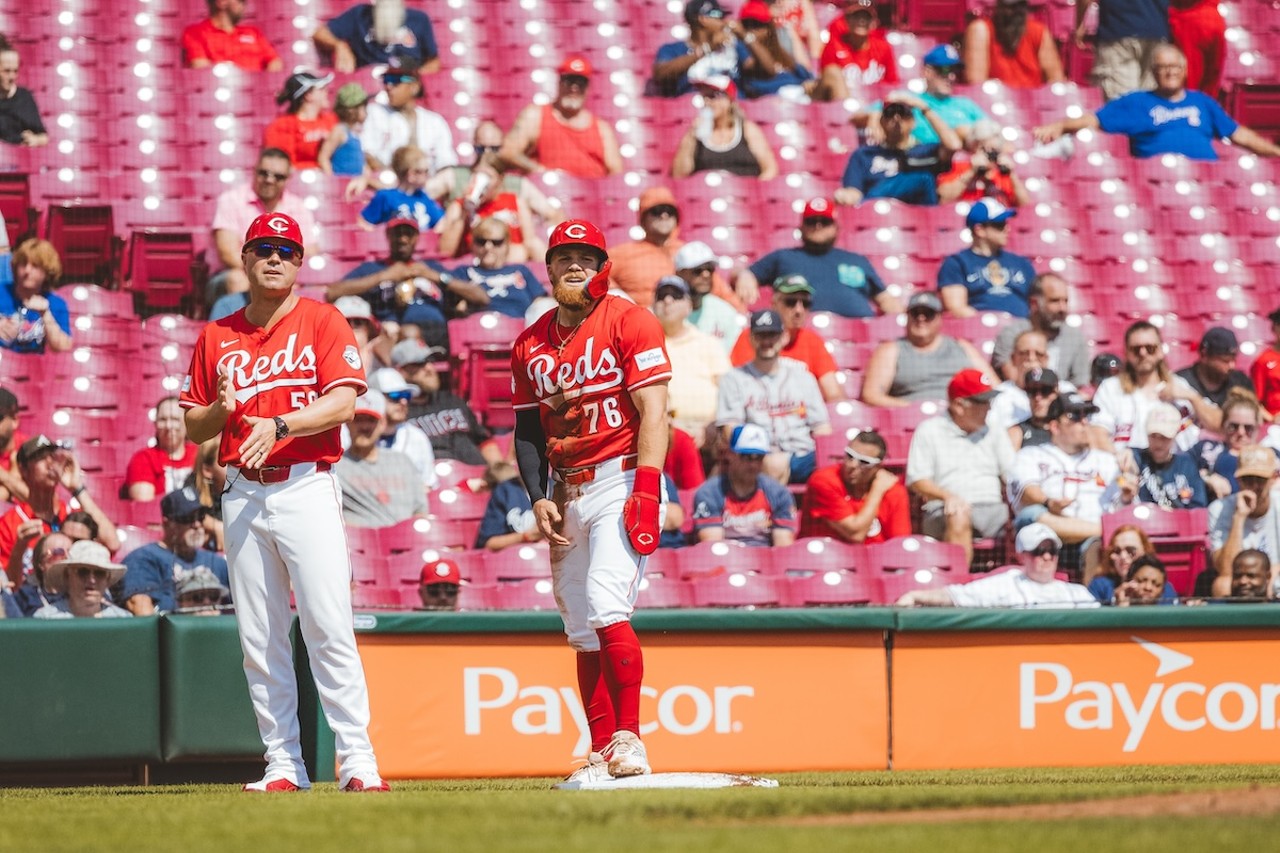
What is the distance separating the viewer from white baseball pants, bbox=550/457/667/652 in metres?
5.12

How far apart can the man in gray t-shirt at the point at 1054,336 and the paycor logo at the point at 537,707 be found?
383 centimetres

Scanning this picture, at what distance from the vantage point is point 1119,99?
1241cm

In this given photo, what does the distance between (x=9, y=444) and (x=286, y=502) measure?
3.92 meters

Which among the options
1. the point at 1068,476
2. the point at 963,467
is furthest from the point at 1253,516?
the point at 963,467

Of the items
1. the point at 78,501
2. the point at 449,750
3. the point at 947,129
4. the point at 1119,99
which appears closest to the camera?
the point at 449,750

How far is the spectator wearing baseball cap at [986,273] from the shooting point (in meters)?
10.5

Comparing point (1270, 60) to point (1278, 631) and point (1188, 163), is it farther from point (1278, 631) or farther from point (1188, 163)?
point (1278, 631)

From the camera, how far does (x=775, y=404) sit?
9180 mm

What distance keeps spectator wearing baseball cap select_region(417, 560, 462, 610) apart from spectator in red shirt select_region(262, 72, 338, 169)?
4093 millimetres

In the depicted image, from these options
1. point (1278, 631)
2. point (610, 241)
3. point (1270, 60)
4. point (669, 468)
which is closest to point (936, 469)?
point (669, 468)

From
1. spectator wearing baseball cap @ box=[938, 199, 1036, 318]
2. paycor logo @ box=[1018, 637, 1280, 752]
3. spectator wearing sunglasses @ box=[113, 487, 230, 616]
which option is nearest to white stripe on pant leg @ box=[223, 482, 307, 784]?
spectator wearing sunglasses @ box=[113, 487, 230, 616]

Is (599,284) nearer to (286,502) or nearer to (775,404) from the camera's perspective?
(286,502)

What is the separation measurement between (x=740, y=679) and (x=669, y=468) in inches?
81.1

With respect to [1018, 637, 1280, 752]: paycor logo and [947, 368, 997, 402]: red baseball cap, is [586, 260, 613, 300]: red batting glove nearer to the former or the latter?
[1018, 637, 1280, 752]: paycor logo
